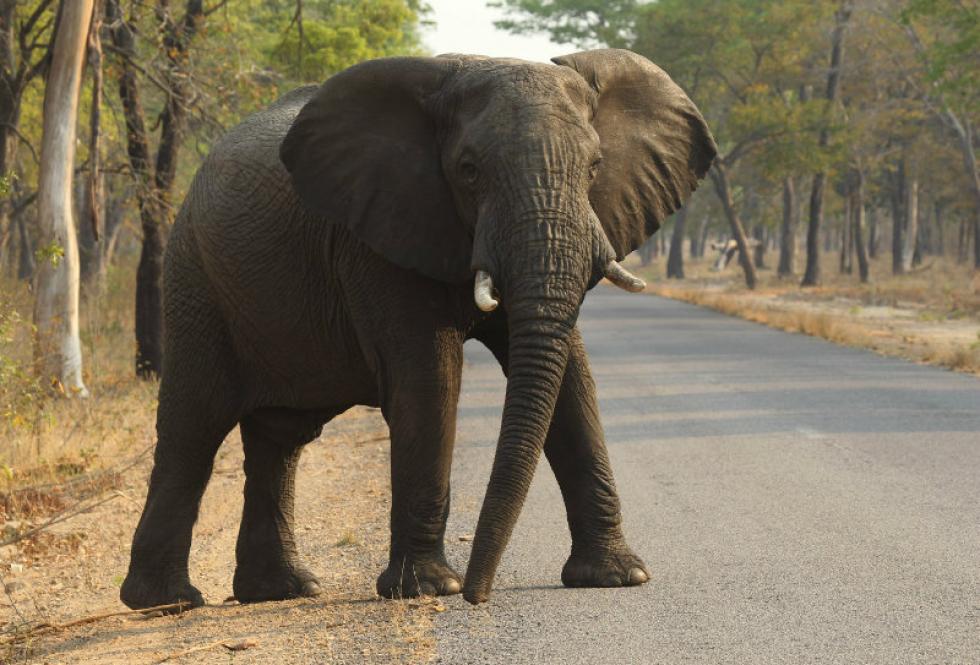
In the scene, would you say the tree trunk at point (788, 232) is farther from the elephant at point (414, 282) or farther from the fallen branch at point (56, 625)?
the fallen branch at point (56, 625)

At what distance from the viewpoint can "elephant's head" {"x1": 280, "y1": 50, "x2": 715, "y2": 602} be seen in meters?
5.29

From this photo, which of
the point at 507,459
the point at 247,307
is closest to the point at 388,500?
the point at 247,307

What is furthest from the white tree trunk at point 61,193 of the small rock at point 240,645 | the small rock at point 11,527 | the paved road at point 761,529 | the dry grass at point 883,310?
the dry grass at point 883,310

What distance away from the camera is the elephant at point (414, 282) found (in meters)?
5.38

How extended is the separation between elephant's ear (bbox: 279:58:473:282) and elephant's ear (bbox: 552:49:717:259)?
595mm

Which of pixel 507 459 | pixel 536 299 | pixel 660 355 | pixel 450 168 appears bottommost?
pixel 660 355

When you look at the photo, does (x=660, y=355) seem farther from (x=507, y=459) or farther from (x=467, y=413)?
(x=507, y=459)

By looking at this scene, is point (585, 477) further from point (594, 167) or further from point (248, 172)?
point (248, 172)

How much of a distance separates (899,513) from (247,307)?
403 cm

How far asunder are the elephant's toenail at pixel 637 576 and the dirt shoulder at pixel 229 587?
932mm

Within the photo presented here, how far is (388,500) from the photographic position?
9.84m

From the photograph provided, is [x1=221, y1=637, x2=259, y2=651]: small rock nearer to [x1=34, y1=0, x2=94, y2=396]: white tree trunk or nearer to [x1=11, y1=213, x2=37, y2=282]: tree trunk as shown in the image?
[x1=34, y1=0, x2=94, y2=396]: white tree trunk

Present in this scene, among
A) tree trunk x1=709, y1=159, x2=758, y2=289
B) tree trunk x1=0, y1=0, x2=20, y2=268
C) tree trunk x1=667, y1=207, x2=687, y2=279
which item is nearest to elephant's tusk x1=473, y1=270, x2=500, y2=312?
tree trunk x1=0, y1=0, x2=20, y2=268

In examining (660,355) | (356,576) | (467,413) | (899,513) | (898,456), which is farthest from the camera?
(660,355)
